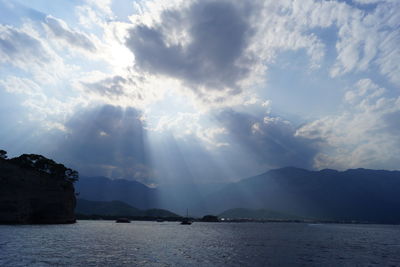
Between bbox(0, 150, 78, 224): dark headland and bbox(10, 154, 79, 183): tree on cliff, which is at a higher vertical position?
bbox(10, 154, 79, 183): tree on cliff

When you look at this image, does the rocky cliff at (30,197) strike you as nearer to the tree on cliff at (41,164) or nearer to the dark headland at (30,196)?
the dark headland at (30,196)

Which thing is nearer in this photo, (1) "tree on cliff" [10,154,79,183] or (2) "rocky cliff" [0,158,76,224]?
(2) "rocky cliff" [0,158,76,224]

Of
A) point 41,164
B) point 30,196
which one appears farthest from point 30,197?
point 41,164

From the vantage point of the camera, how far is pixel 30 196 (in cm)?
13975

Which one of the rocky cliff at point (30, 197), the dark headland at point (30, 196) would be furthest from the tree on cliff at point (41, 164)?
the rocky cliff at point (30, 197)

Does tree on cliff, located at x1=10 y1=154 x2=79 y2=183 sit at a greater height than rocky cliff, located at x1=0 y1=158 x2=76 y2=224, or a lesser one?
greater

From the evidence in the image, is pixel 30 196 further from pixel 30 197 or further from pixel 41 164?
pixel 41 164

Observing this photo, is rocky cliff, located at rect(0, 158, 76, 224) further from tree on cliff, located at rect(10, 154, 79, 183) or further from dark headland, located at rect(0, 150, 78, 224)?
tree on cliff, located at rect(10, 154, 79, 183)

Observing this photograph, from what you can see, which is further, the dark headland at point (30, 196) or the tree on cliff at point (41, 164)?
the tree on cliff at point (41, 164)

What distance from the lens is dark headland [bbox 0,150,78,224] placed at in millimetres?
126938

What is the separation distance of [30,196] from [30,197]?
0.47 meters

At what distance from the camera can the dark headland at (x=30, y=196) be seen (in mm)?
126938

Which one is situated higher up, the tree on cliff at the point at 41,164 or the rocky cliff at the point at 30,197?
the tree on cliff at the point at 41,164

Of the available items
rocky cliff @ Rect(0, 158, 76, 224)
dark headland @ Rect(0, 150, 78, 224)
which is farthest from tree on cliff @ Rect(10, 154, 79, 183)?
rocky cliff @ Rect(0, 158, 76, 224)
